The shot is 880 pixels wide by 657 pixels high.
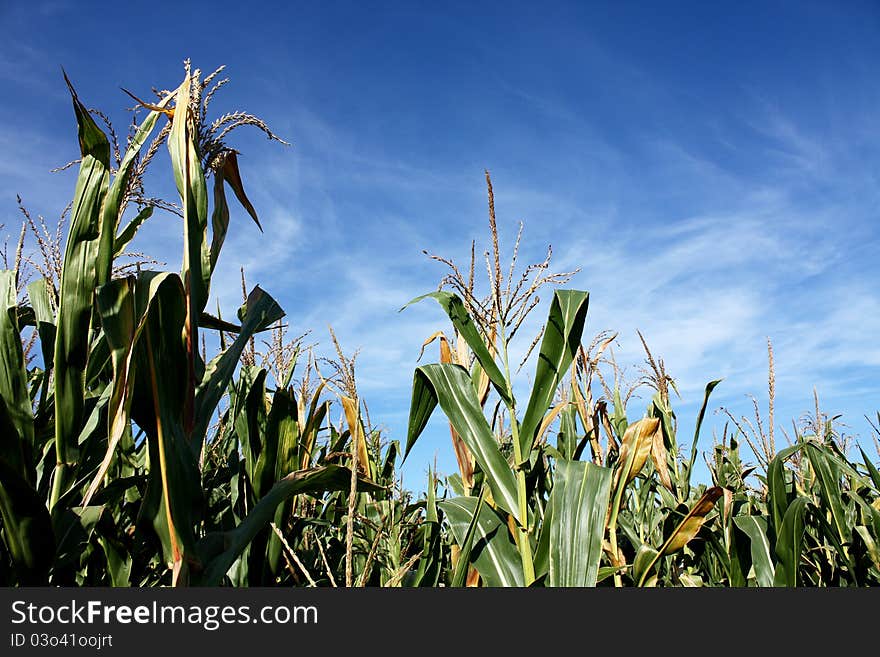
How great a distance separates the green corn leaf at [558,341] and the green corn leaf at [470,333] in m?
0.12

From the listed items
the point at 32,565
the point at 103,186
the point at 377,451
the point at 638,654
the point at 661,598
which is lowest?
the point at 638,654

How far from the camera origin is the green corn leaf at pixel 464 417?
1.90 meters

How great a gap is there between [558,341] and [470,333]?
0.30m

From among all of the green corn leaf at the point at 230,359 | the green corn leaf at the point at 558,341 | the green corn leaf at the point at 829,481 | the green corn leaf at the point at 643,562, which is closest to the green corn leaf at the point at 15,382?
the green corn leaf at the point at 230,359

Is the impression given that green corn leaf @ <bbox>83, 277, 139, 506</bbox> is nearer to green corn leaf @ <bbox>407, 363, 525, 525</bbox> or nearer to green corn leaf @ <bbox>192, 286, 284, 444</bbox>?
green corn leaf @ <bbox>192, 286, 284, 444</bbox>

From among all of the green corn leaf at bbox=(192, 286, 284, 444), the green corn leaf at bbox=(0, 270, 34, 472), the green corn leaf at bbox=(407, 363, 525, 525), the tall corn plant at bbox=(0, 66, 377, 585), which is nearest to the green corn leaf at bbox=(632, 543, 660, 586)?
the green corn leaf at bbox=(407, 363, 525, 525)

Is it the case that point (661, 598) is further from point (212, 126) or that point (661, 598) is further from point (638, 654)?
point (212, 126)

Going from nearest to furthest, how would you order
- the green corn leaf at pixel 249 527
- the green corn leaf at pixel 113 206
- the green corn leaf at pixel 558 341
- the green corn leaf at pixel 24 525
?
the green corn leaf at pixel 24 525 < the green corn leaf at pixel 249 527 < the green corn leaf at pixel 113 206 < the green corn leaf at pixel 558 341

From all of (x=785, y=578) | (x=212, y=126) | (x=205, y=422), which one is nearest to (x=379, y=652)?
(x=205, y=422)

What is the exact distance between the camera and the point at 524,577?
6.28 feet

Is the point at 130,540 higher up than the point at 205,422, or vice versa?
the point at 205,422

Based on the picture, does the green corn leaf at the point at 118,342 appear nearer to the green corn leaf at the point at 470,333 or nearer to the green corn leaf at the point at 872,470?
the green corn leaf at the point at 470,333

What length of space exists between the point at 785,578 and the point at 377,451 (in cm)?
219

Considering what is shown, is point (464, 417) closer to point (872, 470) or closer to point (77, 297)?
point (77, 297)
